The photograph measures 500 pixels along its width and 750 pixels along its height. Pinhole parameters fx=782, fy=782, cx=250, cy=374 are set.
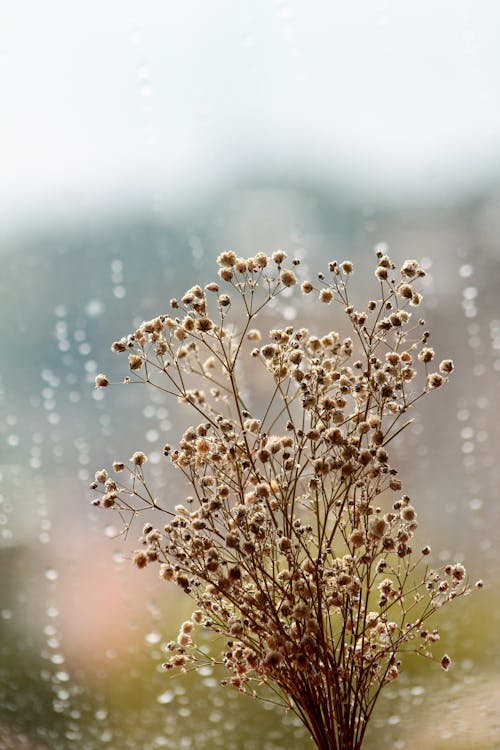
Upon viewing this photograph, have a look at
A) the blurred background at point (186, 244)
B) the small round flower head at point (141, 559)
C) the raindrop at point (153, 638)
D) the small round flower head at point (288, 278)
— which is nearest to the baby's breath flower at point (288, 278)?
the small round flower head at point (288, 278)

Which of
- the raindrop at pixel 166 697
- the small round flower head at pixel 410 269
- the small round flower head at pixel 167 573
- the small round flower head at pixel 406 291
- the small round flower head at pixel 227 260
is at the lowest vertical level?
the small round flower head at pixel 167 573

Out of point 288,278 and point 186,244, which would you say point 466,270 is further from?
point 288,278

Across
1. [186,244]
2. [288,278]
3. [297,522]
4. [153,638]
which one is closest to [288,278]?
[288,278]

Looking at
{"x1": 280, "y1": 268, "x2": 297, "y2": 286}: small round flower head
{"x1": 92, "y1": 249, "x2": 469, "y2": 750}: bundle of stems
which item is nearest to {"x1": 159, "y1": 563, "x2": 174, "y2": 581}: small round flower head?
{"x1": 92, "y1": 249, "x2": 469, "y2": 750}: bundle of stems

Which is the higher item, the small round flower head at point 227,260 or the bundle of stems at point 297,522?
the small round flower head at point 227,260

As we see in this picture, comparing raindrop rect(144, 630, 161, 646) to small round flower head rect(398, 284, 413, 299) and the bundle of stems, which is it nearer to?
the bundle of stems

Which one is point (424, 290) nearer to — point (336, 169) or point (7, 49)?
point (336, 169)

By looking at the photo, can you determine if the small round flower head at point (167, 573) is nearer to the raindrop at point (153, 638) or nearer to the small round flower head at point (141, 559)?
the small round flower head at point (141, 559)

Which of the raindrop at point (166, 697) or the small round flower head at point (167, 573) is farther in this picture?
the raindrop at point (166, 697)
